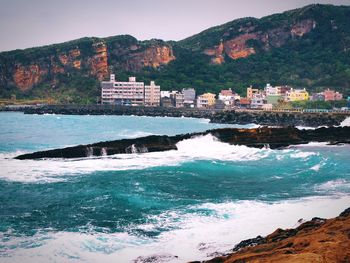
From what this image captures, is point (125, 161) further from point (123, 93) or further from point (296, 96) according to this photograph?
point (123, 93)

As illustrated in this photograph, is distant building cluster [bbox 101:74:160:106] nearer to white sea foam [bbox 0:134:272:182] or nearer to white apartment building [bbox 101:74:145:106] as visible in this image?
white apartment building [bbox 101:74:145:106]

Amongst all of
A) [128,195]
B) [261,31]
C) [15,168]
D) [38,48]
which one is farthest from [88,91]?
[128,195]

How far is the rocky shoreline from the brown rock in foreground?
55.6m

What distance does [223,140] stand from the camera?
43281 mm

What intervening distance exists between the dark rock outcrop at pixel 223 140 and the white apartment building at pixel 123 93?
76.0 meters

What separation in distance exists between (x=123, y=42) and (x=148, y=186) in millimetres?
133079

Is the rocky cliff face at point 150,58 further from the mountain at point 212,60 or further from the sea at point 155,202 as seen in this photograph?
the sea at point 155,202

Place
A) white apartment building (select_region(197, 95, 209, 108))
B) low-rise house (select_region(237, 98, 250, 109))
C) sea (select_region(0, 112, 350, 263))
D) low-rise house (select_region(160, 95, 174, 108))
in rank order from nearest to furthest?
sea (select_region(0, 112, 350, 263)) < low-rise house (select_region(237, 98, 250, 109)) < white apartment building (select_region(197, 95, 209, 108)) < low-rise house (select_region(160, 95, 174, 108))

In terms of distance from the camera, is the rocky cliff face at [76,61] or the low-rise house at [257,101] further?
the rocky cliff face at [76,61]

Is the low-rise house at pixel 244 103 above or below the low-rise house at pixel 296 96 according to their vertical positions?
below

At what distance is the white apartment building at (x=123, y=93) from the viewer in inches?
4769

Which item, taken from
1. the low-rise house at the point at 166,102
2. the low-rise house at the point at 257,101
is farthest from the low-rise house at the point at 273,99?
the low-rise house at the point at 166,102

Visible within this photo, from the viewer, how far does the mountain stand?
13350 cm

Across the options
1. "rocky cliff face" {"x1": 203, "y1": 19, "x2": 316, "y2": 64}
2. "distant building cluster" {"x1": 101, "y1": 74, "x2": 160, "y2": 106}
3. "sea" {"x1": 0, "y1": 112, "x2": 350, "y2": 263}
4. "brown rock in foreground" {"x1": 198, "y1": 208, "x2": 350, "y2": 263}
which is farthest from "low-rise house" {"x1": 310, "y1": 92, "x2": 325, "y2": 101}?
"brown rock in foreground" {"x1": 198, "y1": 208, "x2": 350, "y2": 263}
